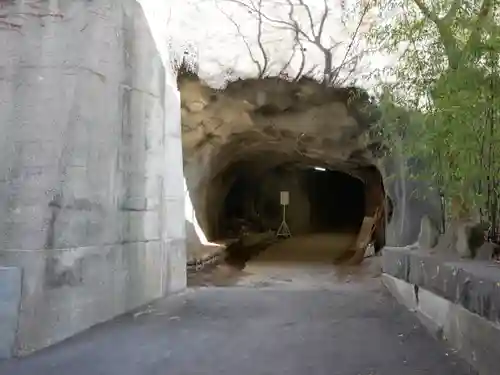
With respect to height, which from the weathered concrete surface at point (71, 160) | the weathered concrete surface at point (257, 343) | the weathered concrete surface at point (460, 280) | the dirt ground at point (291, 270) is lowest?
the dirt ground at point (291, 270)

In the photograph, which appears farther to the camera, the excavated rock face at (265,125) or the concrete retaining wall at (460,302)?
the excavated rock face at (265,125)

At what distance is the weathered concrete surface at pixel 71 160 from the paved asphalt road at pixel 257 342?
0.26 m

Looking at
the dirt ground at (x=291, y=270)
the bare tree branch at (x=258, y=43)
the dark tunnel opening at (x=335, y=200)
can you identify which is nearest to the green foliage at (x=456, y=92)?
the bare tree branch at (x=258, y=43)

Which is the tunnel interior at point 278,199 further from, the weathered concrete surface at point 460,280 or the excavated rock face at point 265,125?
the weathered concrete surface at point 460,280

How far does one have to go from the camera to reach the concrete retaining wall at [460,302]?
2492 mm

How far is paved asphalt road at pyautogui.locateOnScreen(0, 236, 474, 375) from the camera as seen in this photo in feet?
9.68

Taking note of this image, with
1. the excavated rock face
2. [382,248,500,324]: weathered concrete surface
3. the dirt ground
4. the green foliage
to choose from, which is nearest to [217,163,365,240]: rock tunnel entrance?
the dirt ground

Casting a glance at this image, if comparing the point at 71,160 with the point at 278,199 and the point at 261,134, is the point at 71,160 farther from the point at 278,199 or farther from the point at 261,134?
the point at 278,199

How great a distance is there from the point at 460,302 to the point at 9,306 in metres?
2.40

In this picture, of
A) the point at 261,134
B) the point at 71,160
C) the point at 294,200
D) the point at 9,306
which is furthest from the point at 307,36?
the point at 294,200

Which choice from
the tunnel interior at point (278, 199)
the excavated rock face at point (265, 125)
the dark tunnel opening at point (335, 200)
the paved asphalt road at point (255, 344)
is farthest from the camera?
the dark tunnel opening at point (335, 200)

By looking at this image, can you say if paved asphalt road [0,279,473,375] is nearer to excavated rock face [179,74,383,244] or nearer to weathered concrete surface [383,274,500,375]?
weathered concrete surface [383,274,500,375]

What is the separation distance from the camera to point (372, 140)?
834cm

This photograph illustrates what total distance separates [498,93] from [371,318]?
1901mm
